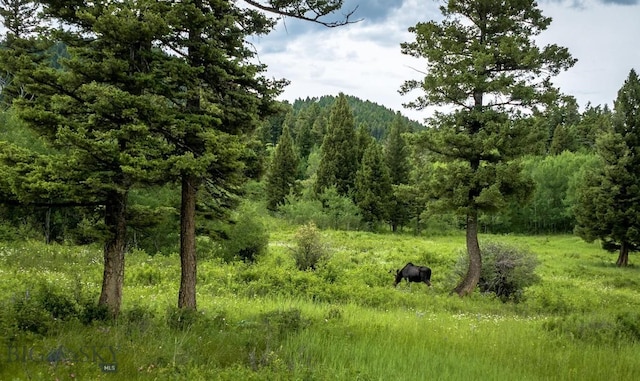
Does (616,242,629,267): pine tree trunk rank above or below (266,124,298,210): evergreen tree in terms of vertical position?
below

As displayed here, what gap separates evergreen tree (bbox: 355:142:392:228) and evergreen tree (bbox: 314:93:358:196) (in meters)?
3.97

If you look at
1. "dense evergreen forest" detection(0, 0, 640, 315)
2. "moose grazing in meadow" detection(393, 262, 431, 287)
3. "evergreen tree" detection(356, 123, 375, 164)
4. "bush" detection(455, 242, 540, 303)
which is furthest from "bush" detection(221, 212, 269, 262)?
"evergreen tree" detection(356, 123, 375, 164)

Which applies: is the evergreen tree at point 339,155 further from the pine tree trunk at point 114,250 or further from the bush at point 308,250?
the pine tree trunk at point 114,250

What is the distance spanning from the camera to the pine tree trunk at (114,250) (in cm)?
796

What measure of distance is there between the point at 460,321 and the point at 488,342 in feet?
8.68

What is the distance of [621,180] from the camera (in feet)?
106

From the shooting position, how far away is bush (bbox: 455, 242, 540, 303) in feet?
57.3

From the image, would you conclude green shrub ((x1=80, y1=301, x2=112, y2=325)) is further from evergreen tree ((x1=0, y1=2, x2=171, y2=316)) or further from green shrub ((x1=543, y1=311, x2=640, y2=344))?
green shrub ((x1=543, y1=311, x2=640, y2=344))

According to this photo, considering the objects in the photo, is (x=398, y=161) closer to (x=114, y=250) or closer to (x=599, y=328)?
(x=599, y=328)

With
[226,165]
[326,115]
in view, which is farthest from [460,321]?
[326,115]

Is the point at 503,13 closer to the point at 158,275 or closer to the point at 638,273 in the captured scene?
the point at 158,275

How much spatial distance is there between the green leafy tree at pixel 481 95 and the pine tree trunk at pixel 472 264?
0.12 ft

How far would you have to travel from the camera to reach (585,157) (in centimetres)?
6344

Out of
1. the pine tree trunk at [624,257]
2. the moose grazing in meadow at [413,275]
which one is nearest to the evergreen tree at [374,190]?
the pine tree trunk at [624,257]
